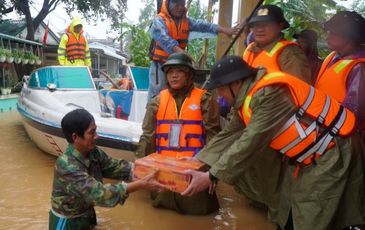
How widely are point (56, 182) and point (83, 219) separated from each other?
364mm

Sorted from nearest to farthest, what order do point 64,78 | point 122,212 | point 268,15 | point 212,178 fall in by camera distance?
point 212,178 → point 268,15 → point 122,212 → point 64,78

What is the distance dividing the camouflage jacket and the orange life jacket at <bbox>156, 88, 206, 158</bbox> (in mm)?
828

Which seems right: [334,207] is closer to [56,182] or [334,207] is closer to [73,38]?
[56,182]

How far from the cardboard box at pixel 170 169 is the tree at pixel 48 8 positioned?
1908 cm

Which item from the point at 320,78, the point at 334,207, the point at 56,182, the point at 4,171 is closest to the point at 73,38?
the point at 4,171

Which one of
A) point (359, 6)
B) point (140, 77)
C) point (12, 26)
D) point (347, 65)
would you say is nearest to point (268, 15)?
point (347, 65)

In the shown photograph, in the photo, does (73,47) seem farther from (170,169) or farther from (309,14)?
(170,169)

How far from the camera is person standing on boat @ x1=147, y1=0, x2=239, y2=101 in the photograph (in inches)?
169

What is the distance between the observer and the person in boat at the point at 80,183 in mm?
2545

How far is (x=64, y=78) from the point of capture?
6543 millimetres

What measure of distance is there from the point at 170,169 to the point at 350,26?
60.4 inches

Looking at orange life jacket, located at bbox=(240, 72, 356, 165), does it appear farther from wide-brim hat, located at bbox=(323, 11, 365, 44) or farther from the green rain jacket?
wide-brim hat, located at bbox=(323, 11, 365, 44)

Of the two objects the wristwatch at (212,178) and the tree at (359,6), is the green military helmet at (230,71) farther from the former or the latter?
the tree at (359,6)

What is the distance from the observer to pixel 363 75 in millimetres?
2377
